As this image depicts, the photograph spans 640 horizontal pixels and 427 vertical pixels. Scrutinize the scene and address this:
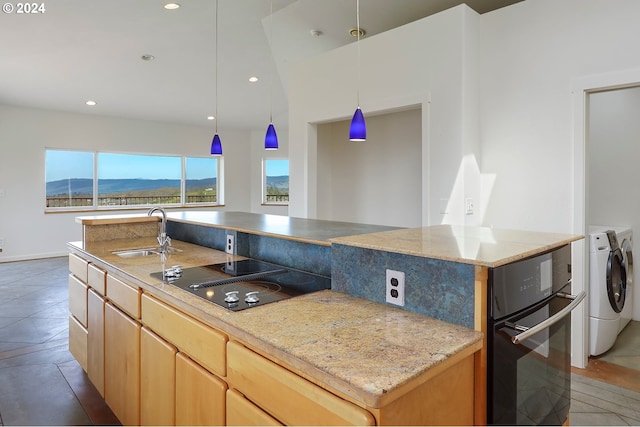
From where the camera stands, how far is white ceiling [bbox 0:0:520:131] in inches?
147

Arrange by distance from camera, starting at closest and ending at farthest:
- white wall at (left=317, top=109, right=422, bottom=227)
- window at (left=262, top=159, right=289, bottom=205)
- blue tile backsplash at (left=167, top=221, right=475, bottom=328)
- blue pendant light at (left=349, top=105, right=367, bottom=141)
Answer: blue tile backsplash at (left=167, top=221, right=475, bottom=328) → blue pendant light at (left=349, top=105, right=367, bottom=141) → white wall at (left=317, top=109, right=422, bottom=227) → window at (left=262, top=159, right=289, bottom=205)

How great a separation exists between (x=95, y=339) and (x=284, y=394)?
1.80 meters

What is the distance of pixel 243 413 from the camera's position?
1185 millimetres

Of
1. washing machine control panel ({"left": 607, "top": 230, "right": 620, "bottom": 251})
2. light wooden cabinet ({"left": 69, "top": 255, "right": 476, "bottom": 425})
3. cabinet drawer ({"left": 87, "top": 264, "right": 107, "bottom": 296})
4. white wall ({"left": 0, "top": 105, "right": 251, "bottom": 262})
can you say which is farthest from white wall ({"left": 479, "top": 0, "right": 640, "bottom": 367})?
white wall ({"left": 0, "top": 105, "right": 251, "bottom": 262})

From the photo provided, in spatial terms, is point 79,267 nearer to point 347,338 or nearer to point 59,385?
point 59,385

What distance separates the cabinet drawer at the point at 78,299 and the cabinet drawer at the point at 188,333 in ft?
3.30

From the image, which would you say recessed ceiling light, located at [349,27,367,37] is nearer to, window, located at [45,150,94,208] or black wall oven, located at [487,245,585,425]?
black wall oven, located at [487,245,585,425]

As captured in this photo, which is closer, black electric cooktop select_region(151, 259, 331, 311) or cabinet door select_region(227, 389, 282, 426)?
cabinet door select_region(227, 389, 282, 426)

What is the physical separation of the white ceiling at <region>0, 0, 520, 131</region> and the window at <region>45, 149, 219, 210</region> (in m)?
1.12

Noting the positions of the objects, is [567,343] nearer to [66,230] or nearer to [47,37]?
[47,37]

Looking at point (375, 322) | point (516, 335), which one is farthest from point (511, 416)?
point (375, 322)

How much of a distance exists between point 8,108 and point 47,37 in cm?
351

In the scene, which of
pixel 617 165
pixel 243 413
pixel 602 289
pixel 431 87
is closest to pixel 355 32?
pixel 431 87

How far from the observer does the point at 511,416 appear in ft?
4.09
